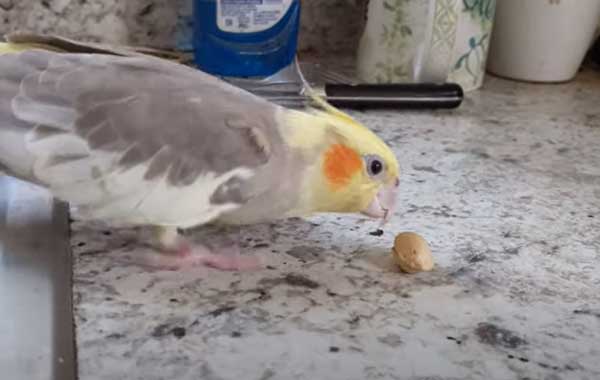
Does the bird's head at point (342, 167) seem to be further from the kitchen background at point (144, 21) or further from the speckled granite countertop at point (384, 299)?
the kitchen background at point (144, 21)

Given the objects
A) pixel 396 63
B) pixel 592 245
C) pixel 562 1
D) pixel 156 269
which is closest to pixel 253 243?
pixel 156 269

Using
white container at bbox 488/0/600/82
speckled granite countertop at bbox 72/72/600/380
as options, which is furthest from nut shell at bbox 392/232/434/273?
white container at bbox 488/0/600/82

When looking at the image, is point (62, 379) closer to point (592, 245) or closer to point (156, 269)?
point (156, 269)

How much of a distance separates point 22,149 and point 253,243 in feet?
0.43

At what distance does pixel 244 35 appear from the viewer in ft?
2.32

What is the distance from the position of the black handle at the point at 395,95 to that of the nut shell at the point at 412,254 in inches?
9.1

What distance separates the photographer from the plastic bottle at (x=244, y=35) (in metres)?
0.70

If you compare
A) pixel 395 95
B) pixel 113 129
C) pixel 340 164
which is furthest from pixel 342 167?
pixel 395 95

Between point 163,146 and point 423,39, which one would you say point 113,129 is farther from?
point 423,39

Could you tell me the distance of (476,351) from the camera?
1.35ft

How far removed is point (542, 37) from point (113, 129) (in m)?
0.45

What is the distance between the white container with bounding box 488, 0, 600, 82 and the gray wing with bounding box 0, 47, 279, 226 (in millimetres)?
397

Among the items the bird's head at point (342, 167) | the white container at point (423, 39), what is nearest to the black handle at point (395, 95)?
the white container at point (423, 39)

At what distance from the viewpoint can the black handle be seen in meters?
0.69
